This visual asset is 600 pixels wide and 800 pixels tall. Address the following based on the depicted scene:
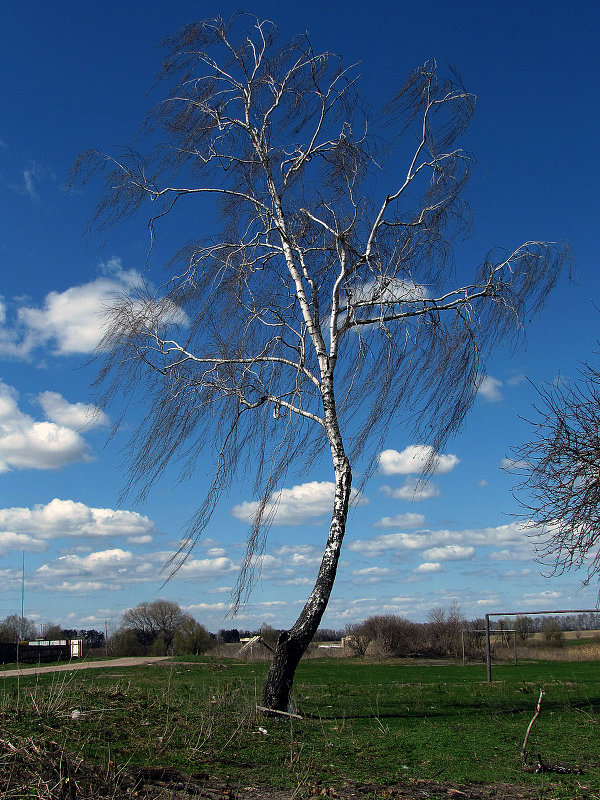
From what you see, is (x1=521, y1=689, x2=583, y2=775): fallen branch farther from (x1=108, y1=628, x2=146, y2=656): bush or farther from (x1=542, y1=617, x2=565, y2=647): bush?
(x1=542, y1=617, x2=565, y2=647): bush

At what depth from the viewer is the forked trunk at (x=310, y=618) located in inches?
354

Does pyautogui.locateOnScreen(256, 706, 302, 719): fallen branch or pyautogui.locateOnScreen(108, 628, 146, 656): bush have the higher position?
pyautogui.locateOnScreen(256, 706, 302, 719): fallen branch

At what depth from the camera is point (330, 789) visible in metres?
5.46

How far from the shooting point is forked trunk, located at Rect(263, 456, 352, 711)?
9000 millimetres

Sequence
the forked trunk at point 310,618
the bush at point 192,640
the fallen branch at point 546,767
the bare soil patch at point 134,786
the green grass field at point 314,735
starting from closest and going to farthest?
the bare soil patch at point 134,786 → the green grass field at point 314,735 → the fallen branch at point 546,767 → the forked trunk at point 310,618 → the bush at point 192,640

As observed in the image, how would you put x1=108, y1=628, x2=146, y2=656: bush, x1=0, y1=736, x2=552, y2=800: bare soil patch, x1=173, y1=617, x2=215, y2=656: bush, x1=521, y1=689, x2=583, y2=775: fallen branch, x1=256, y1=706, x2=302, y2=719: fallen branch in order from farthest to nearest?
x1=173, y1=617, x2=215, y2=656: bush → x1=108, y1=628, x2=146, y2=656: bush → x1=256, y1=706, x2=302, y2=719: fallen branch → x1=521, y1=689, x2=583, y2=775: fallen branch → x1=0, y1=736, x2=552, y2=800: bare soil patch

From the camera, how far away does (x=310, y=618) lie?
9.34m

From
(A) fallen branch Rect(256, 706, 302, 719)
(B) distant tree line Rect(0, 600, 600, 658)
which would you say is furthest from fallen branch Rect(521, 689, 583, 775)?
(B) distant tree line Rect(0, 600, 600, 658)

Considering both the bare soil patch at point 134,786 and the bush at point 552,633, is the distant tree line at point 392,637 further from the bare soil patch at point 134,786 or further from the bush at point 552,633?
the bare soil patch at point 134,786

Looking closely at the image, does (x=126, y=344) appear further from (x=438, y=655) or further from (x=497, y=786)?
(x=438, y=655)

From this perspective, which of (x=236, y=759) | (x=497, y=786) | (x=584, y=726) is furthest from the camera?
(x=584, y=726)

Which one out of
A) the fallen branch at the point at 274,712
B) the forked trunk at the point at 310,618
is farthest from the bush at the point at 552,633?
the fallen branch at the point at 274,712

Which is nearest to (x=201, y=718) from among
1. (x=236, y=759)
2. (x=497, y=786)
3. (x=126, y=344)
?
(x=236, y=759)

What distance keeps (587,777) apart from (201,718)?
12.9 feet
